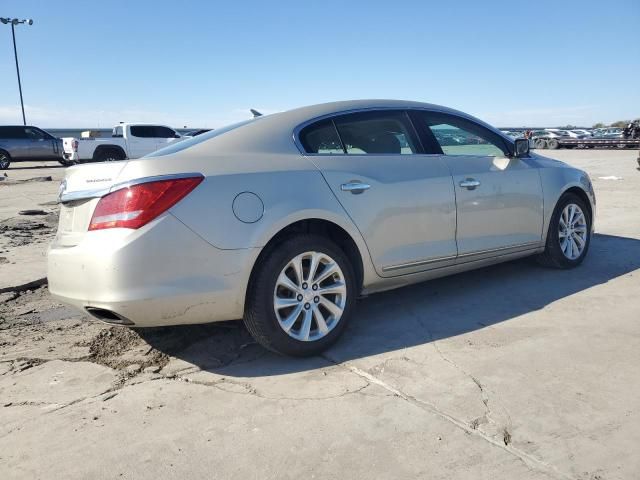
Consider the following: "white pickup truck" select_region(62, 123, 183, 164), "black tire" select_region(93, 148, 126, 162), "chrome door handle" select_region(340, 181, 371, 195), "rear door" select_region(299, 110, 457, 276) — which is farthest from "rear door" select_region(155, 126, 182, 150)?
"chrome door handle" select_region(340, 181, 371, 195)

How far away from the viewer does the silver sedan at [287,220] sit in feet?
9.47

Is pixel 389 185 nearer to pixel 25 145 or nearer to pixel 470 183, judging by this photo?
pixel 470 183

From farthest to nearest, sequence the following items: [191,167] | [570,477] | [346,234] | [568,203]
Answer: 1. [568,203]
2. [346,234]
3. [191,167]
4. [570,477]

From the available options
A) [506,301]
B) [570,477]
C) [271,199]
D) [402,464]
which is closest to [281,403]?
[402,464]

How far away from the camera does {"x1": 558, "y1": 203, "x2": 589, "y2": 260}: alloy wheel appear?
5059 millimetres

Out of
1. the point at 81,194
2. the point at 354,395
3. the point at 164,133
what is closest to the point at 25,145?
the point at 164,133

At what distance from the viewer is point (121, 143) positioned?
21.4 metres

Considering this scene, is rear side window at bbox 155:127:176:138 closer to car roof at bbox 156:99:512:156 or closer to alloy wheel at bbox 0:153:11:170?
alloy wheel at bbox 0:153:11:170

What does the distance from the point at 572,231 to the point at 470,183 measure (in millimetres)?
1627

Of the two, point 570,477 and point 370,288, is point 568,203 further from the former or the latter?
point 570,477

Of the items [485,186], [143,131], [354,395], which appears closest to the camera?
[354,395]

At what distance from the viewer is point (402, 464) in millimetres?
2223

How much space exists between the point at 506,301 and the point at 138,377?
2.78 meters

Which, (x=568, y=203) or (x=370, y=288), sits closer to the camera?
(x=370, y=288)
